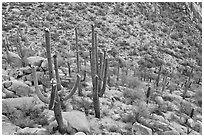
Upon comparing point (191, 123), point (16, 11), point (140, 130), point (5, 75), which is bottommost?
point (191, 123)

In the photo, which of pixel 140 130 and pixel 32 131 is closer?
pixel 32 131

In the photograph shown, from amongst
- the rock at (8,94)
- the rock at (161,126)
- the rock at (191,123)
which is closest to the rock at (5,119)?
the rock at (8,94)

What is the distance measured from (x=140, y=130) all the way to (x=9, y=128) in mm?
3163

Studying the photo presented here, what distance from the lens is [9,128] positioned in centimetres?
464

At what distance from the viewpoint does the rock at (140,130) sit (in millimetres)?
5305

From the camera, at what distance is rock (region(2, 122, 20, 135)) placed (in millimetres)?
4535

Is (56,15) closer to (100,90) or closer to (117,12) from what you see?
(117,12)

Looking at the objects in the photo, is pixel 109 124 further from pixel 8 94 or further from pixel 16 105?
pixel 8 94

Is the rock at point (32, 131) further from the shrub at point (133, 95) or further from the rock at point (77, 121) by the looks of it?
the shrub at point (133, 95)

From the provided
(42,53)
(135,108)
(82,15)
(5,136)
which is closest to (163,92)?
(135,108)

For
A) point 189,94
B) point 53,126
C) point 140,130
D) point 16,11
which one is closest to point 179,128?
point 140,130

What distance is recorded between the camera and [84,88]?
7273 mm

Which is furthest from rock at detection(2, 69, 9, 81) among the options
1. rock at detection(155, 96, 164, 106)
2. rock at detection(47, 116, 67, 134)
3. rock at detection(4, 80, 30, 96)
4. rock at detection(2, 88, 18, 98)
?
rock at detection(155, 96, 164, 106)

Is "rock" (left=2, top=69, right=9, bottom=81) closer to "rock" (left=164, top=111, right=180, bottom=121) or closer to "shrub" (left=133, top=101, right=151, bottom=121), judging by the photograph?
"shrub" (left=133, top=101, right=151, bottom=121)
